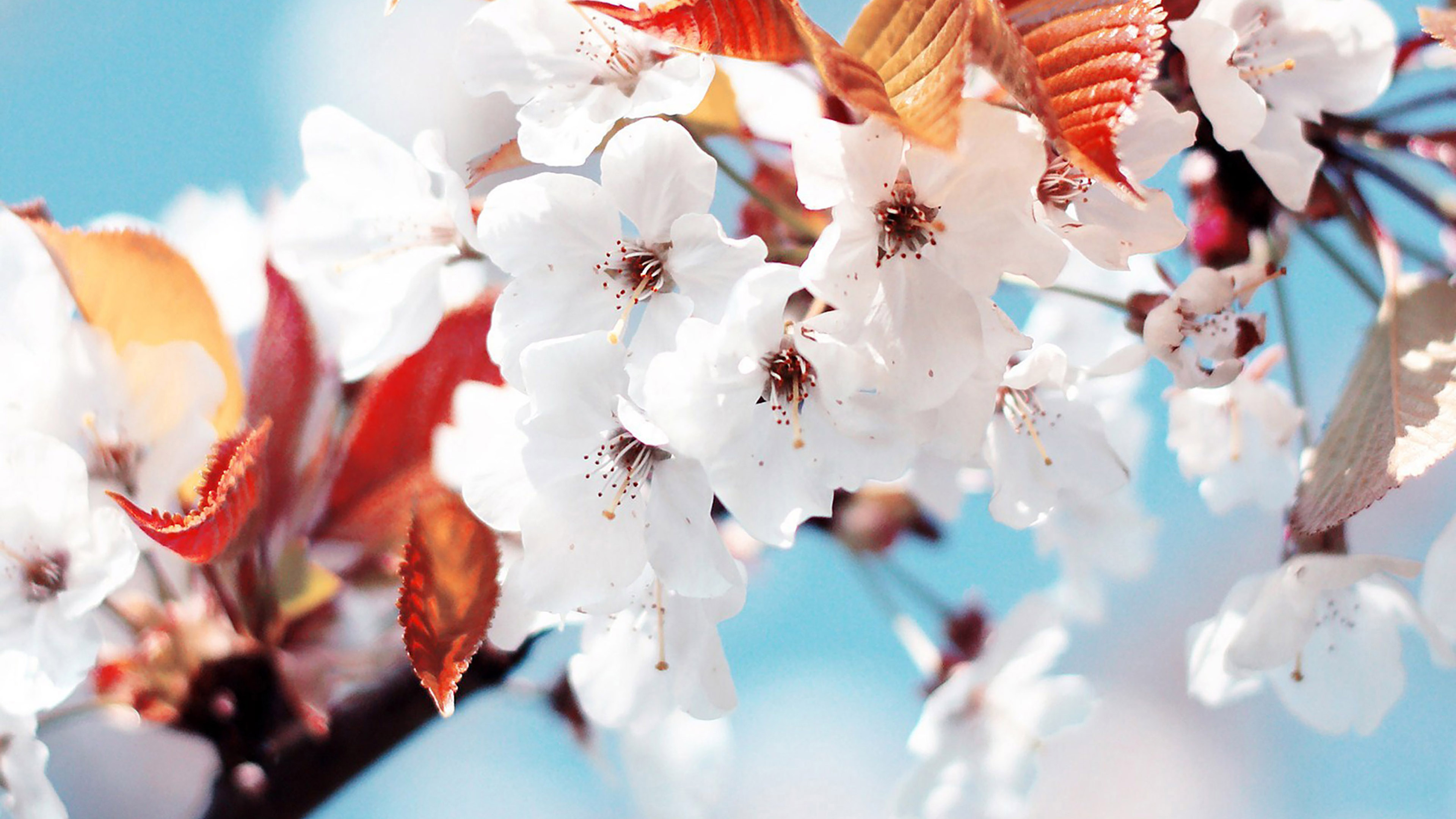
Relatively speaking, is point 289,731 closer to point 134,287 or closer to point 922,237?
point 134,287

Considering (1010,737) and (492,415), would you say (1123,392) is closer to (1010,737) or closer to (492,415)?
(1010,737)

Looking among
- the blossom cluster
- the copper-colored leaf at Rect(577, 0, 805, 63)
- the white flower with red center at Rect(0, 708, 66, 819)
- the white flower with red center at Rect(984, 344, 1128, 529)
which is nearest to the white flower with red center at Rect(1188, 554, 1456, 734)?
the blossom cluster

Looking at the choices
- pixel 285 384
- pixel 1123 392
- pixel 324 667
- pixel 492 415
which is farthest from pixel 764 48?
pixel 1123 392

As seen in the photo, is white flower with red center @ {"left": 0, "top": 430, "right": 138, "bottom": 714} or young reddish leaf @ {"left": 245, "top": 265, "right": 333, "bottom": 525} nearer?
white flower with red center @ {"left": 0, "top": 430, "right": 138, "bottom": 714}

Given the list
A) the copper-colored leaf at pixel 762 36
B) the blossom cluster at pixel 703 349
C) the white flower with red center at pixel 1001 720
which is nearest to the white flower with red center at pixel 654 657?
the blossom cluster at pixel 703 349

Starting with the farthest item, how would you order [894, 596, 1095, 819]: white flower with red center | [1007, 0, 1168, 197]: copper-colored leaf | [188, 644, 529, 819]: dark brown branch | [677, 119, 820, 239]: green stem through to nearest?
[894, 596, 1095, 819]: white flower with red center, [188, 644, 529, 819]: dark brown branch, [677, 119, 820, 239]: green stem, [1007, 0, 1168, 197]: copper-colored leaf

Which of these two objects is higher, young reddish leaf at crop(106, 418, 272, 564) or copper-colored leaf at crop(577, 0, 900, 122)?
copper-colored leaf at crop(577, 0, 900, 122)

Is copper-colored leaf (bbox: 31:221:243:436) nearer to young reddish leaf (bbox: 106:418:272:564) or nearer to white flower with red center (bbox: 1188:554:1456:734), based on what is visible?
young reddish leaf (bbox: 106:418:272:564)

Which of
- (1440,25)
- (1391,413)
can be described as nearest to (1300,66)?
(1440,25)
